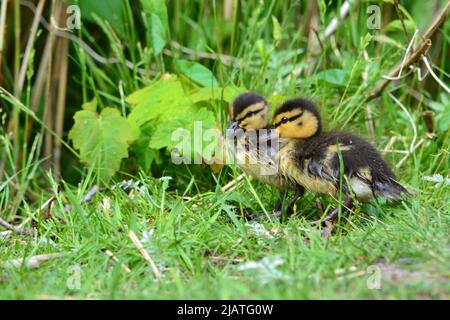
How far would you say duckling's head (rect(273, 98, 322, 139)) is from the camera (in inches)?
138

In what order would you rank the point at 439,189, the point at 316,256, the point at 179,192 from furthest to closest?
the point at 179,192 < the point at 439,189 < the point at 316,256

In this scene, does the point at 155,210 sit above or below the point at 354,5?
below

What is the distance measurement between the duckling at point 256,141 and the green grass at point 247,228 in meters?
0.13

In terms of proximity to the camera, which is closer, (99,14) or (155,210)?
(155,210)

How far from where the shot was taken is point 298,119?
11.5ft

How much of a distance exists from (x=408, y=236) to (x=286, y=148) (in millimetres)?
776

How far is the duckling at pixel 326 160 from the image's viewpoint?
334 centimetres

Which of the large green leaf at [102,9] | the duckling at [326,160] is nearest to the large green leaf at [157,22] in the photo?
the large green leaf at [102,9]

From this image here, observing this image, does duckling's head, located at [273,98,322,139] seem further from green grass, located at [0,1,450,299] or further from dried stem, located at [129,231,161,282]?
dried stem, located at [129,231,161,282]

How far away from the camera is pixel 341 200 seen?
331 centimetres

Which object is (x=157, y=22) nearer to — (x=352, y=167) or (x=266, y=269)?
(x=352, y=167)

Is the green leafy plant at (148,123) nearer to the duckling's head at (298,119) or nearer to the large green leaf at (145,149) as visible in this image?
the large green leaf at (145,149)
